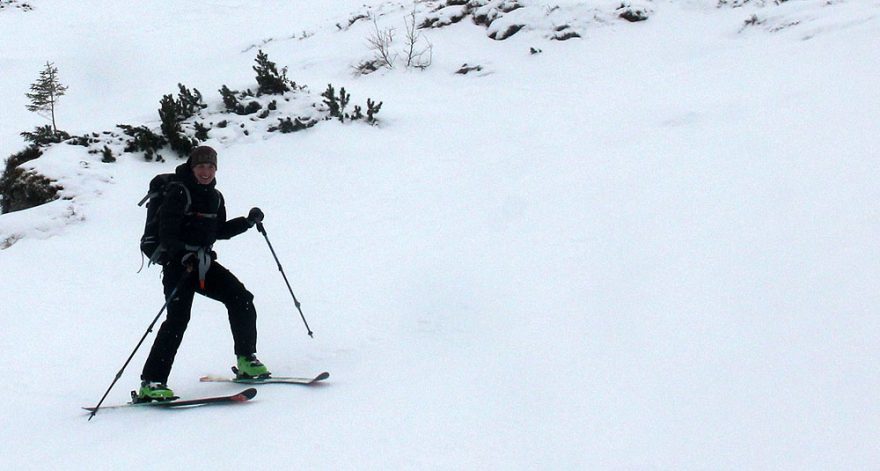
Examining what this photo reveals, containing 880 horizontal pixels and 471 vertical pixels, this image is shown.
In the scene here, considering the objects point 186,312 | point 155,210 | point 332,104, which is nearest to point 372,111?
point 332,104

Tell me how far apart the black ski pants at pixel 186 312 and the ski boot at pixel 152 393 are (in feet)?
0.13

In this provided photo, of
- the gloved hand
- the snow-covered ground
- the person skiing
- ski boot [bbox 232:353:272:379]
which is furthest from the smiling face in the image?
the snow-covered ground

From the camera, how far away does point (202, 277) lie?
4.69 m

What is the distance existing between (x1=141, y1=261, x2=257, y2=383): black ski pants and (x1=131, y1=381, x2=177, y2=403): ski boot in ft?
0.13

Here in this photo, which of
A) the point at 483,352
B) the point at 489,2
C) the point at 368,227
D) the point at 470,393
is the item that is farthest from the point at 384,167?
the point at 489,2

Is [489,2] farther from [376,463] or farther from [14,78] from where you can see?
[376,463]

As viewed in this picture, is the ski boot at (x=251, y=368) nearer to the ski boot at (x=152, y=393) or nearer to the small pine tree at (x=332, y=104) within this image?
the ski boot at (x=152, y=393)

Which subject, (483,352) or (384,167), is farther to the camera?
(384,167)

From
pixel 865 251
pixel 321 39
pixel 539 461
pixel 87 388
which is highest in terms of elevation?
pixel 321 39

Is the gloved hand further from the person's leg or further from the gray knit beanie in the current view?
the gray knit beanie

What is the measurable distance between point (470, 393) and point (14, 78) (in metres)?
17.5

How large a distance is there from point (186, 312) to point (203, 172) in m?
1.09

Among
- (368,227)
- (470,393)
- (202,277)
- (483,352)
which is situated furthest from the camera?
(368,227)

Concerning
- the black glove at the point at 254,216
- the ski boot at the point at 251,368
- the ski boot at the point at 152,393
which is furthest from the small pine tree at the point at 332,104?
the ski boot at the point at 152,393
